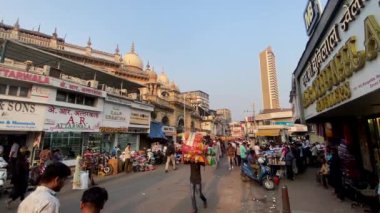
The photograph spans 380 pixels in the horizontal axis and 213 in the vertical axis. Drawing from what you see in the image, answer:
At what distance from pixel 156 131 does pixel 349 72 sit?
24.0m

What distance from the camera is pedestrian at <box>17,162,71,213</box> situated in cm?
239

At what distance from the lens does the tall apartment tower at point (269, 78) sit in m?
98.5

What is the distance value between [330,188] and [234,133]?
54804mm

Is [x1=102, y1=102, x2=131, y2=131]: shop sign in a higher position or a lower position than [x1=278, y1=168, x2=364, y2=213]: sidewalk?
higher

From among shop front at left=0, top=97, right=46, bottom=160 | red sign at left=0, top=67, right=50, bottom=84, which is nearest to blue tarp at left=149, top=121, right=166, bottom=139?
shop front at left=0, top=97, right=46, bottom=160

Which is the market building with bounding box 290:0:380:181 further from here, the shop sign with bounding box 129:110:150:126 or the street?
the shop sign with bounding box 129:110:150:126

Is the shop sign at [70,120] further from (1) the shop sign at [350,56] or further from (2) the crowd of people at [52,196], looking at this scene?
(1) the shop sign at [350,56]

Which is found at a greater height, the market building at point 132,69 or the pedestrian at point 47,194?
the market building at point 132,69

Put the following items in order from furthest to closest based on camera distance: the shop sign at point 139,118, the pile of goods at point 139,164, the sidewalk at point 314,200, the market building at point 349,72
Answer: the shop sign at point 139,118 → the pile of goods at point 139,164 → the sidewalk at point 314,200 → the market building at point 349,72

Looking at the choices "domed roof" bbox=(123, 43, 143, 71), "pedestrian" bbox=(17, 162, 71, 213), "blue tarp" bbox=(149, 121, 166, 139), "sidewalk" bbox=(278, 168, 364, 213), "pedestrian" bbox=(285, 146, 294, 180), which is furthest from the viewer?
"domed roof" bbox=(123, 43, 143, 71)

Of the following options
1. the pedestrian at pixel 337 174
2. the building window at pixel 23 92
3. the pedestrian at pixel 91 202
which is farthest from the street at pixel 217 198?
the building window at pixel 23 92

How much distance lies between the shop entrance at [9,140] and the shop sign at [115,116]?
5794 millimetres

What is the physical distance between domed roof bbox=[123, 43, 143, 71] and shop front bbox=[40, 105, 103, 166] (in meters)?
29.1

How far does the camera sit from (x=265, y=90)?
101 m
